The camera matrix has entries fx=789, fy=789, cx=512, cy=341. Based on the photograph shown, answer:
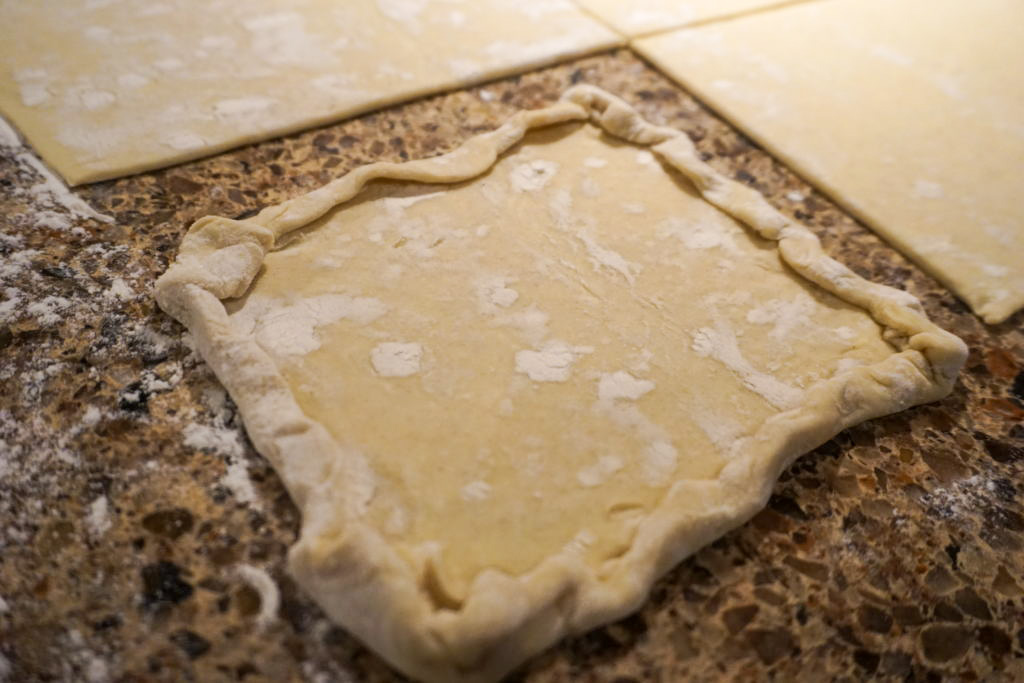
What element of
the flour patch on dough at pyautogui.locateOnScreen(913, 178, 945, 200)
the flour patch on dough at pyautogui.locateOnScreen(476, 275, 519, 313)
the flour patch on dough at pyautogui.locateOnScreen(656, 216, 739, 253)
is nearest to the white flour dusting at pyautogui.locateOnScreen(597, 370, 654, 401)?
the flour patch on dough at pyautogui.locateOnScreen(476, 275, 519, 313)

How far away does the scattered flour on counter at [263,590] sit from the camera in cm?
101

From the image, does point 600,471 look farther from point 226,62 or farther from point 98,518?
point 226,62

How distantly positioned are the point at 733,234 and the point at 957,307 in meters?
0.47

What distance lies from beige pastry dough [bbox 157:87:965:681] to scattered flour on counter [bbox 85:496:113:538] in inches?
8.7

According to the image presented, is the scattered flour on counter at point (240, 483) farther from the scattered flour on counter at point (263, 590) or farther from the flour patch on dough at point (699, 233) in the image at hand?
the flour patch on dough at point (699, 233)

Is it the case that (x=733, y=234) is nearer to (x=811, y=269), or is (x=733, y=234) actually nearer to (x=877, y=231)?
(x=811, y=269)

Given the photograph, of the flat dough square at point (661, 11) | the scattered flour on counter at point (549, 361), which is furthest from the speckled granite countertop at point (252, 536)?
the flat dough square at point (661, 11)

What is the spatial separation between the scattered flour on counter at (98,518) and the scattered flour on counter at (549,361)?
0.62 meters

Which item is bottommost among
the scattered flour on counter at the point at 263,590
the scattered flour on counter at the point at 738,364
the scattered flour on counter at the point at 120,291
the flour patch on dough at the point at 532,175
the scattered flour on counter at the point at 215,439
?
the scattered flour on counter at the point at 263,590

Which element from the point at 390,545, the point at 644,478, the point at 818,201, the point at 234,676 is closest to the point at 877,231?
the point at 818,201

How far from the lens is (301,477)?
1069 mm

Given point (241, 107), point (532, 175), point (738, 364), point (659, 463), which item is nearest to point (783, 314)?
point (738, 364)

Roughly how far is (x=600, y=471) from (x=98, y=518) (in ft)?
2.29

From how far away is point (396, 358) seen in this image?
4.09 feet
